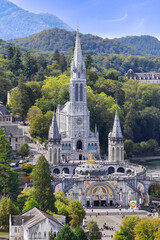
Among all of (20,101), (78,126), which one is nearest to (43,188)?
(78,126)

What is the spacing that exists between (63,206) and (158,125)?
88.7 meters

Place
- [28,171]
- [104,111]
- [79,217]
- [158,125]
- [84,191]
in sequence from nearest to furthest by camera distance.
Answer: [79,217] → [84,191] → [28,171] → [104,111] → [158,125]

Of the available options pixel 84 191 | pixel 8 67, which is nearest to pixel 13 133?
pixel 84 191

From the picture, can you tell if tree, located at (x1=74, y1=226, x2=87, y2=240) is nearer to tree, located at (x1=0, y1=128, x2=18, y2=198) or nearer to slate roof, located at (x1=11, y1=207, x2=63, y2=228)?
slate roof, located at (x1=11, y1=207, x2=63, y2=228)

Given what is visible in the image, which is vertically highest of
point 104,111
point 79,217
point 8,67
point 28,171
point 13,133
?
point 8,67

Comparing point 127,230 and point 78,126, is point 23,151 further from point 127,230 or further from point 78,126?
point 127,230

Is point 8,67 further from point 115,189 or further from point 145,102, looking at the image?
point 115,189

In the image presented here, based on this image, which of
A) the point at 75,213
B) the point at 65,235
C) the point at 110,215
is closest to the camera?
the point at 65,235

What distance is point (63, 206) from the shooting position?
254 ft

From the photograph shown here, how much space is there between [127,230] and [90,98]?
69.8 meters

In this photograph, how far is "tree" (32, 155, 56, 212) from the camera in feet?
248

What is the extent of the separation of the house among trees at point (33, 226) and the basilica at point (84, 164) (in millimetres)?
28900

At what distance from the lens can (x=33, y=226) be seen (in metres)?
60.9

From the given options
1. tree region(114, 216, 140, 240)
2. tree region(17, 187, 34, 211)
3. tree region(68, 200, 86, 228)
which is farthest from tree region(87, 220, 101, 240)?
tree region(17, 187, 34, 211)
